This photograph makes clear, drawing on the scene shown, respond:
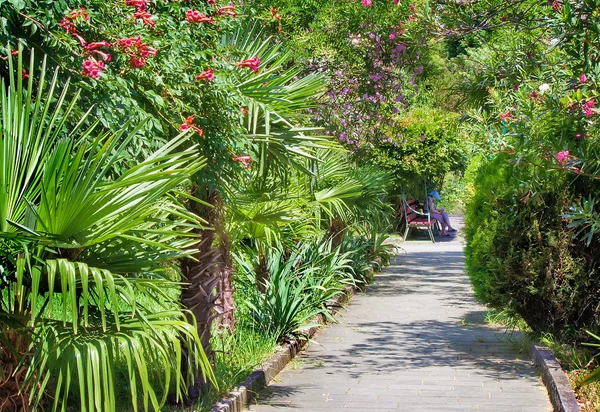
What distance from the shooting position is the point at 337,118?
1199 centimetres

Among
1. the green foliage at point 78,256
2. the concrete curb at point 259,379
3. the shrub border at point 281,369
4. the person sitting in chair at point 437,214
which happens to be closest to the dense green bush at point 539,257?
the shrub border at point 281,369

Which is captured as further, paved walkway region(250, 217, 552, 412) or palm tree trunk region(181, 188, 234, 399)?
paved walkway region(250, 217, 552, 412)

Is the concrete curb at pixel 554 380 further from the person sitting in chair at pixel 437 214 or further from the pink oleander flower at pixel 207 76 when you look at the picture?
the person sitting in chair at pixel 437 214

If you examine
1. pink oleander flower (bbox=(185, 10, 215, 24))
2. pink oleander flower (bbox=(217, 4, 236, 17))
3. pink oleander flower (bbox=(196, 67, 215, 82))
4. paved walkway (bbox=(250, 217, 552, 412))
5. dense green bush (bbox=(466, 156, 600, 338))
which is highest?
pink oleander flower (bbox=(217, 4, 236, 17))

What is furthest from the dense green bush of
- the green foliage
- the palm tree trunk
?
the green foliage

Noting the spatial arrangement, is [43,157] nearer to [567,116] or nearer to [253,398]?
[253,398]

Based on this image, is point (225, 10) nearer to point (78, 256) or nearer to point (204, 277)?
point (204, 277)

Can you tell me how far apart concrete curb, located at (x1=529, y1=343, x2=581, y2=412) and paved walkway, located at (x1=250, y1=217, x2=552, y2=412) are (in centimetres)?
10

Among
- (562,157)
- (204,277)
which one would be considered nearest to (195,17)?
(204,277)

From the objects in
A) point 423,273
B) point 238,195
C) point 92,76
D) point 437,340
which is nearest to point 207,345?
point 238,195

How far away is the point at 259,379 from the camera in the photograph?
777cm

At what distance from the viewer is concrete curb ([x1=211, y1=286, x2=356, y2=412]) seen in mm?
6836

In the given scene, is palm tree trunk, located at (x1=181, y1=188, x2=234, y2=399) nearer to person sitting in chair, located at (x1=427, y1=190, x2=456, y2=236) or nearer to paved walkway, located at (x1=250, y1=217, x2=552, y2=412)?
paved walkway, located at (x1=250, y1=217, x2=552, y2=412)

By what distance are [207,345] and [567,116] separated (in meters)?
3.29
